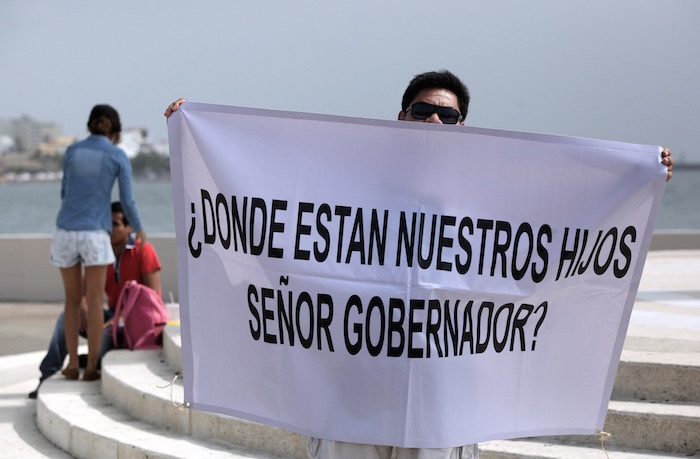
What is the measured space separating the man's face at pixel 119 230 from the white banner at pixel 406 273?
14.1 feet

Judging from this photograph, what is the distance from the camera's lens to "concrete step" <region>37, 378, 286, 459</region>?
17.8 feet

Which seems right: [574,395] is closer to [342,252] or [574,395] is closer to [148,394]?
[342,252]

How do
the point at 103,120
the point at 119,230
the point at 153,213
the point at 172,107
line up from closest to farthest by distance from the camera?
1. the point at 172,107
2. the point at 103,120
3. the point at 119,230
4. the point at 153,213

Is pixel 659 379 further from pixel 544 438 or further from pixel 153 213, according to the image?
pixel 153 213

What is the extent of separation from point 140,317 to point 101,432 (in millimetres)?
1715

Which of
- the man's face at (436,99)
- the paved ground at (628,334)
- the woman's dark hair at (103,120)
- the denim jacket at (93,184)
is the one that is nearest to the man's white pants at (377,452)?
the man's face at (436,99)

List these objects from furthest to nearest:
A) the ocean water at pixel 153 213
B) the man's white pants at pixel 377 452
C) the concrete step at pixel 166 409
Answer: the ocean water at pixel 153 213 < the concrete step at pixel 166 409 < the man's white pants at pixel 377 452

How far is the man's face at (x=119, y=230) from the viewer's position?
25.2 ft

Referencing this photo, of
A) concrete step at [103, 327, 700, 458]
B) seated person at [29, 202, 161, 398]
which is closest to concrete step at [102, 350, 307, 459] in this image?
concrete step at [103, 327, 700, 458]

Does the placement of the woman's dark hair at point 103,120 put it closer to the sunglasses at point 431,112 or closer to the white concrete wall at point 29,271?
the sunglasses at point 431,112

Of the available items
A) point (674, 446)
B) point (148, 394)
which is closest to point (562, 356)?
point (674, 446)

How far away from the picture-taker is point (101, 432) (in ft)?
19.2

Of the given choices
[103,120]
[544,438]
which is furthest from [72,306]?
[544,438]

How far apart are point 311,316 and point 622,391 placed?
7.98 feet
